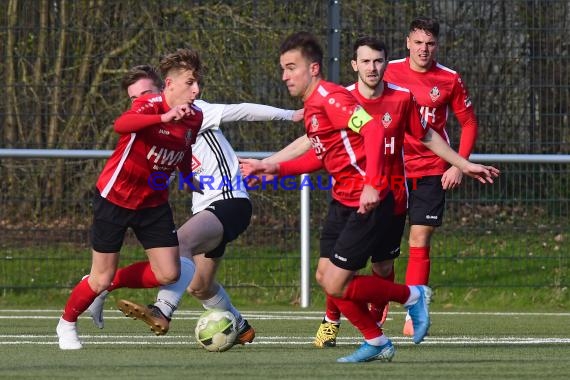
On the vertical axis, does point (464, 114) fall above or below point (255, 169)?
above

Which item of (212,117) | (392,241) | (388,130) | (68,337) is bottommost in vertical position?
(68,337)

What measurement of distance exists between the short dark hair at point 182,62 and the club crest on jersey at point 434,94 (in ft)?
6.64

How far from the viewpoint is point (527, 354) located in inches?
297

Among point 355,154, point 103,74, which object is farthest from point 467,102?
point 103,74

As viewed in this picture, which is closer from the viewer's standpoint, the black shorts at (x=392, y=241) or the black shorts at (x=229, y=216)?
the black shorts at (x=392, y=241)

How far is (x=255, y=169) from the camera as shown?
6953mm

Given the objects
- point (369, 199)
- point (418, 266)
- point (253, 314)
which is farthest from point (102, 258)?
point (253, 314)

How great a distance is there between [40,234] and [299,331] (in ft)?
11.8

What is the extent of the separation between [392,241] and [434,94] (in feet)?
5.98

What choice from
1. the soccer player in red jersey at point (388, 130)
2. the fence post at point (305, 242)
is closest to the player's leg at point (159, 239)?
the soccer player in red jersey at point (388, 130)

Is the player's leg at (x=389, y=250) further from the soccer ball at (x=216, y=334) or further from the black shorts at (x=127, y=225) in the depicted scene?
the black shorts at (x=127, y=225)

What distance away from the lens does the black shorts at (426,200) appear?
931cm

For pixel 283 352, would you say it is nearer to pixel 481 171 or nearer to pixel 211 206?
pixel 211 206

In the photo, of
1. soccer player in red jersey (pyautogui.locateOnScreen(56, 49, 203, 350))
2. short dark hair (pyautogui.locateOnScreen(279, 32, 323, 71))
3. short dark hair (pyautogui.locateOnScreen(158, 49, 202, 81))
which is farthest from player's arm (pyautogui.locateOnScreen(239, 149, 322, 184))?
short dark hair (pyautogui.locateOnScreen(158, 49, 202, 81))
